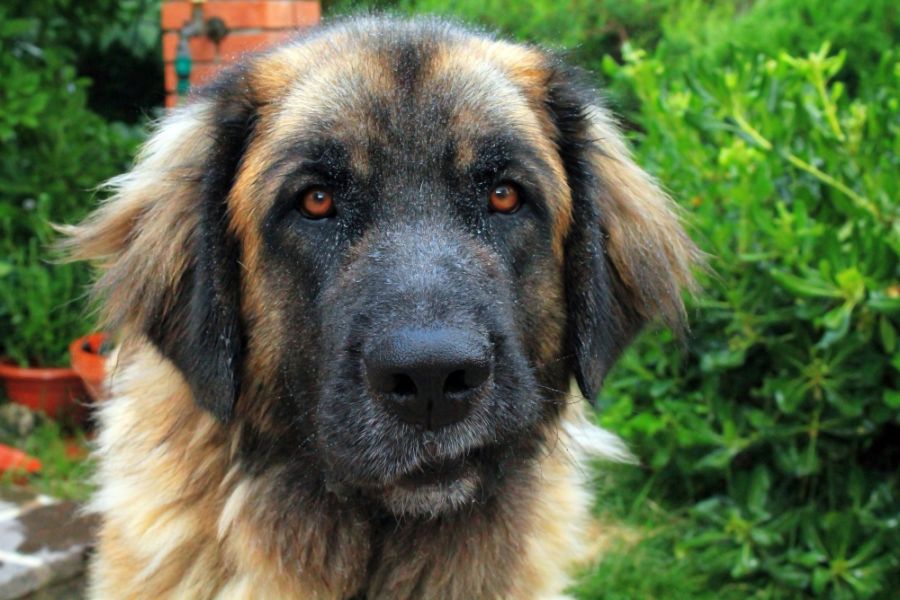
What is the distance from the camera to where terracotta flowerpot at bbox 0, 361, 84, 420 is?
17.6 feet

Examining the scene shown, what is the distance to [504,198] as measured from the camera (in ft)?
8.66

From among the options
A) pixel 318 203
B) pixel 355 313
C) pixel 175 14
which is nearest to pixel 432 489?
pixel 355 313

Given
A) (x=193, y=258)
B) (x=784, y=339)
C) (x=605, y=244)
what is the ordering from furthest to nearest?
(x=784, y=339) → (x=605, y=244) → (x=193, y=258)

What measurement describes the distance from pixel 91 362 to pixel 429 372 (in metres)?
2.94

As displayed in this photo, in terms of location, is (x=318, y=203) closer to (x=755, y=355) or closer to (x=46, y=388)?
(x=755, y=355)

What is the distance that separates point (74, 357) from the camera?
482 centimetres

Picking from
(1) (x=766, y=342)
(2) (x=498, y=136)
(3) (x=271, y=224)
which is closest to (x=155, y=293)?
(3) (x=271, y=224)

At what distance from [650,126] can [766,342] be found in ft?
3.83

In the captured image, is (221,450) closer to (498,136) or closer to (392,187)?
(392,187)

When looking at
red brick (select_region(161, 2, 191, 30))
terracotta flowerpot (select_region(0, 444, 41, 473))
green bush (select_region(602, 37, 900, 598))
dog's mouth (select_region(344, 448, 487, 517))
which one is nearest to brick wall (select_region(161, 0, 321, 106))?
red brick (select_region(161, 2, 191, 30))

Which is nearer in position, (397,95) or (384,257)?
→ (384,257)

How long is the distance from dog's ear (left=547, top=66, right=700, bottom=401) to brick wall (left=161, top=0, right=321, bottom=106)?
3.06 metres

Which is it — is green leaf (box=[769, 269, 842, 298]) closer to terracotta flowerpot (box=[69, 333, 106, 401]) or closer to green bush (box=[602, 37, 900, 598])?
green bush (box=[602, 37, 900, 598])

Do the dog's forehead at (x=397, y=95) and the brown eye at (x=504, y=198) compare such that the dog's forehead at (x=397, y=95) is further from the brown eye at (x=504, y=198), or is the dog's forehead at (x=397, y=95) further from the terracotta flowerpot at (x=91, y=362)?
the terracotta flowerpot at (x=91, y=362)
